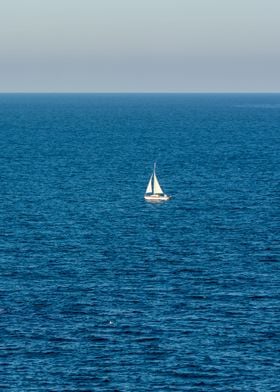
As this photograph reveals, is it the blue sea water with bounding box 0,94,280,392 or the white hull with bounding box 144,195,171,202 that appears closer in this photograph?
the blue sea water with bounding box 0,94,280,392

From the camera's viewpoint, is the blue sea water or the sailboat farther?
the sailboat

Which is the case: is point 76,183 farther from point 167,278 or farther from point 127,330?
point 127,330

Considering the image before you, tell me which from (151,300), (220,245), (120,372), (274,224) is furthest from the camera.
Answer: (274,224)

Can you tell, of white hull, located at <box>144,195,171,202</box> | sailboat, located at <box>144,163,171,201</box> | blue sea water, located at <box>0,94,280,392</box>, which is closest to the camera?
blue sea water, located at <box>0,94,280,392</box>

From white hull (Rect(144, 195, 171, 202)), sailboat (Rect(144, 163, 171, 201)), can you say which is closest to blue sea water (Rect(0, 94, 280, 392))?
white hull (Rect(144, 195, 171, 202))

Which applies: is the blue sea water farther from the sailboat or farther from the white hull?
the sailboat

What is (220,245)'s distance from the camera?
407ft

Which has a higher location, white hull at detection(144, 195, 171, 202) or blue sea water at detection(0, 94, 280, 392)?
white hull at detection(144, 195, 171, 202)

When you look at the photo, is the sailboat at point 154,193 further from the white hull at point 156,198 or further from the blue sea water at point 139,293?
the blue sea water at point 139,293

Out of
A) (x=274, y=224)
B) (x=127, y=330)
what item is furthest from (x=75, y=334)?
(x=274, y=224)

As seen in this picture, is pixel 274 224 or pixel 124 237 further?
pixel 274 224

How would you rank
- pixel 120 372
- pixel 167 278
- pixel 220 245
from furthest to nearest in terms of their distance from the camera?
1. pixel 220 245
2. pixel 167 278
3. pixel 120 372

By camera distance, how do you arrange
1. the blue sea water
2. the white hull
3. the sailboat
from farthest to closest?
the sailboat < the white hull < the blue sea water

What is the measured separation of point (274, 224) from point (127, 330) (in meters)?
53.9
